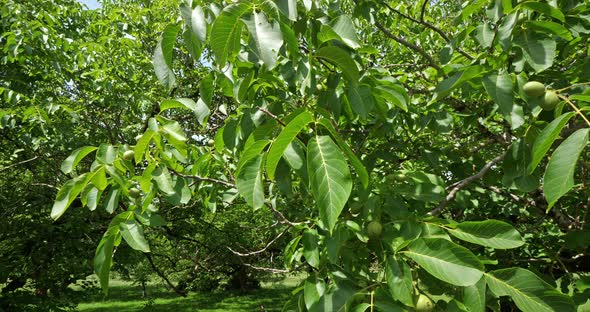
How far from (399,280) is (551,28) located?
3.27ft

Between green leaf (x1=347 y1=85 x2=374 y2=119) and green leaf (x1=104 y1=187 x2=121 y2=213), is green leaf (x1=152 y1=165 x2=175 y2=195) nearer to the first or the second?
green leaf (x1=104 y1=187 x2=121 y2=213)

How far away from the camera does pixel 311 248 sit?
1.59 m

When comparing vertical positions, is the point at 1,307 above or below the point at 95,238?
below

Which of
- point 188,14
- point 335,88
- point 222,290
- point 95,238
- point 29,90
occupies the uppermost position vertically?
point 29,90

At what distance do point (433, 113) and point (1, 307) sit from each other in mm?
6428

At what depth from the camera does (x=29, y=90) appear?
5129mm

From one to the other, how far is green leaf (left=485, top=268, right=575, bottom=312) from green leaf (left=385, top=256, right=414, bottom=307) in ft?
0.76

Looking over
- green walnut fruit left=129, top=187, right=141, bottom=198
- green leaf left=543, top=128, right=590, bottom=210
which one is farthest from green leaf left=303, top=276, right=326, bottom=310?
green walnut fruit left=129, top=187, right=141, bottom=198

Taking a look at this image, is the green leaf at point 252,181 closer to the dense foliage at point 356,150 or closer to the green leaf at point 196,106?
the dense foliage at point 356,150

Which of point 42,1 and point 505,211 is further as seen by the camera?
point 42,1

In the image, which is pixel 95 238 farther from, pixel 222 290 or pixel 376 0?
pixel 222 290

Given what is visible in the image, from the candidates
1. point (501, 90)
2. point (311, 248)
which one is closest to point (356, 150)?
point (311, 248)

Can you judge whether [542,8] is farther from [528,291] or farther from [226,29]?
[226,29]

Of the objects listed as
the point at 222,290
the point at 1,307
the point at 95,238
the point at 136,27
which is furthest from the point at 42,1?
the point at 222,290
